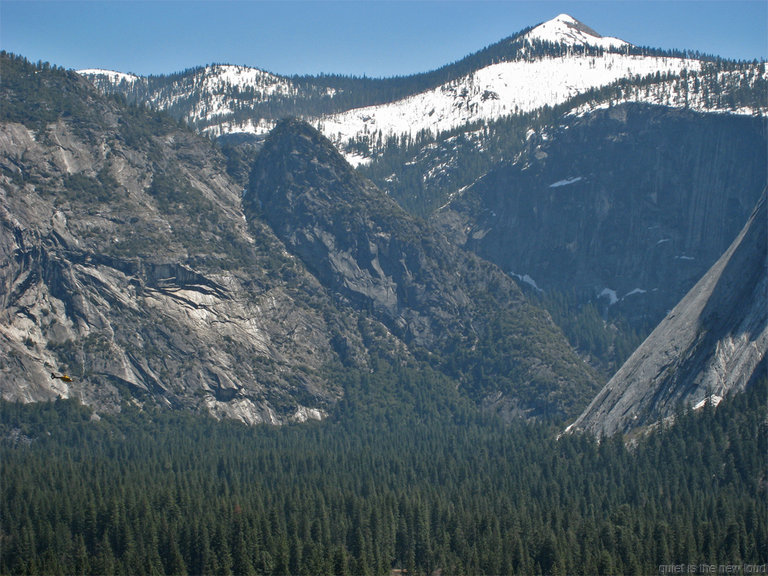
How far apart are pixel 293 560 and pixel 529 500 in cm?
4562

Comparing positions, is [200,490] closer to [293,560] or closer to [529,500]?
[293,560]

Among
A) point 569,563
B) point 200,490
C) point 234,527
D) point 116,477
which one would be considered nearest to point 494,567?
point 569,563

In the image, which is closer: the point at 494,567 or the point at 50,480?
the point at 494,567

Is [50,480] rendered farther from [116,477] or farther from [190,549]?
[190,549]

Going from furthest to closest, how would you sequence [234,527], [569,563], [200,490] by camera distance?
1. [200,490]
2. [234,527]
3. [569,563]

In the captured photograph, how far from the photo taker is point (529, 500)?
179750 millimetres

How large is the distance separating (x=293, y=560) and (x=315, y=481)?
143 feet

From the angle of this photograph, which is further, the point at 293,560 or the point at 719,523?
the point at 719,523

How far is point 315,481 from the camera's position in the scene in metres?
191

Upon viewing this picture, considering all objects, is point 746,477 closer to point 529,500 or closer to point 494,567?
point 529,500

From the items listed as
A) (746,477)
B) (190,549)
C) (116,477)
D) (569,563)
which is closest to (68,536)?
(190,549)

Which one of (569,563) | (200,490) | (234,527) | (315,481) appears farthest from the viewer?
(315,481)

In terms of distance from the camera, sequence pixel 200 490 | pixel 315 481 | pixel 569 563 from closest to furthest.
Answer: pixel 569 563 → pixel 200 490 → pixel 315 481

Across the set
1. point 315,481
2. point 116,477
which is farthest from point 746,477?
point 116,477
